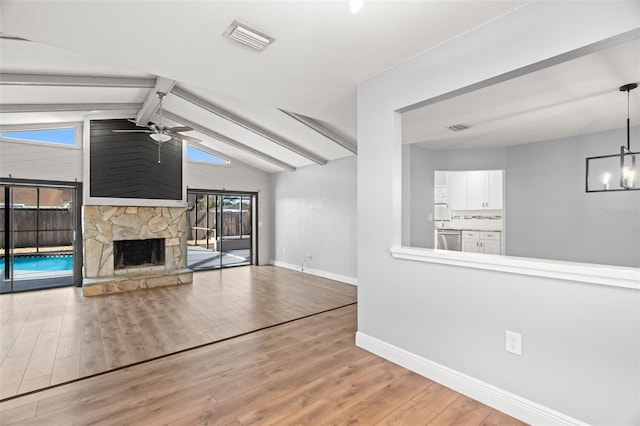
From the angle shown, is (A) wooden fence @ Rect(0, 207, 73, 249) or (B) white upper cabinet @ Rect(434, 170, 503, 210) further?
(B) white upper cabinet @ Rect(434, 170, 503, 210)

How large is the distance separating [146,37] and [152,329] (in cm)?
310

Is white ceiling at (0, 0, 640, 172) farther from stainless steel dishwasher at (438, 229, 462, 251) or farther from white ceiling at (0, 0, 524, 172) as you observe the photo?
stainless steel dishwasher at (438, 229, 462, 251)

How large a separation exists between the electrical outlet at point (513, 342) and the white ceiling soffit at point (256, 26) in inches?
83.4

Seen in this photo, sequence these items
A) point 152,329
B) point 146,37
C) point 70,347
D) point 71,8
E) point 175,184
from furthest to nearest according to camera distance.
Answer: point 175,184 → point 152,329 → point 70,347 → point 146,37 → point 71,8

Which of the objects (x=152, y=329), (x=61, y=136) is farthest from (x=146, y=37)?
(x=61, y=136)

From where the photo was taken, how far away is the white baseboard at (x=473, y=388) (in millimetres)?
1876

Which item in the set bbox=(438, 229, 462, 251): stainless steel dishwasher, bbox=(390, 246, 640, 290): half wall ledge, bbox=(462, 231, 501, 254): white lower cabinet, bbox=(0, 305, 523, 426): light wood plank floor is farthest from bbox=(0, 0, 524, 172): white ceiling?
bbox=(438, 229, 462, 251): stainless steel dishwasher

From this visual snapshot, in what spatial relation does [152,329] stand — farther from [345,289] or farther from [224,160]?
[224,160]

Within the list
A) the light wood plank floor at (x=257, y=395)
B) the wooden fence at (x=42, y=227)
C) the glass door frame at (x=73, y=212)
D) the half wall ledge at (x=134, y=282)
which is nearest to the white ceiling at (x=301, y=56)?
the glass door frame at (x=73, y=212)

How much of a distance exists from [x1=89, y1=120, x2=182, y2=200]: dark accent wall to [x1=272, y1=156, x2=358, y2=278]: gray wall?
2718 mm

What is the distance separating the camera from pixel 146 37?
2.25 meters

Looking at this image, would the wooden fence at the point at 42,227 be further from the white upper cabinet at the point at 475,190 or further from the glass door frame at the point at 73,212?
the white upper cabinet at the point at 475,190

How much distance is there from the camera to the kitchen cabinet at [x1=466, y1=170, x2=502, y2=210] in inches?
242

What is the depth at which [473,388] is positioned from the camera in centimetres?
220
